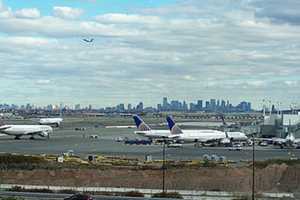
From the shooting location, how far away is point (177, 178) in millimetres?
63656

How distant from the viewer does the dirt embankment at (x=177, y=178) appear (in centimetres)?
5916

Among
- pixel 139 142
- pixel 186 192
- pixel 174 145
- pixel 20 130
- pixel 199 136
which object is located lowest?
pixel 186 192

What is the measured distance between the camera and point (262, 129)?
153 meters

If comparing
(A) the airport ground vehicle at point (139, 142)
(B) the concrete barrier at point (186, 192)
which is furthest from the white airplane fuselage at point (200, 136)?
(B) the concrete barrier at point (186, 192)

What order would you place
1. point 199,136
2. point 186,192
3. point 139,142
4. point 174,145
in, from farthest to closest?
1. point 199,136
2. point 139,142
3. point 174,145
4. point 186,192

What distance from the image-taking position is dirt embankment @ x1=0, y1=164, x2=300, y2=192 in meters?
59.2

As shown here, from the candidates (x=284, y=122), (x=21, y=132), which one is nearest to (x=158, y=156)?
(x=21, y=132)

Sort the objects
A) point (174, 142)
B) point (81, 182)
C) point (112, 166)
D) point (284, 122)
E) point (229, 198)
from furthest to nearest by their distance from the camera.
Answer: point (284, 122) < point (174, 142) < point (112, 166) < point (81, 182) < point (229, 198)

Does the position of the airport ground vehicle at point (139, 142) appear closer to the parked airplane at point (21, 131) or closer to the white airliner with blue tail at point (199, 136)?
the white airliner with blue tail at point (199, 136)

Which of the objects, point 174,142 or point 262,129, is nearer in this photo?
point 174,142

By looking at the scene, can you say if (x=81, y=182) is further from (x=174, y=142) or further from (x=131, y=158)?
(x=174, y=142)

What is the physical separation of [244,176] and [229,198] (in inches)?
671

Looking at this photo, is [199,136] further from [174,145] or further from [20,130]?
[20,130]

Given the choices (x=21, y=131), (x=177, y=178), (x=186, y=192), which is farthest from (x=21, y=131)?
(x=186, y=192)
